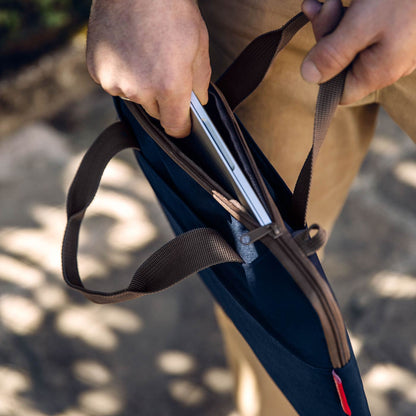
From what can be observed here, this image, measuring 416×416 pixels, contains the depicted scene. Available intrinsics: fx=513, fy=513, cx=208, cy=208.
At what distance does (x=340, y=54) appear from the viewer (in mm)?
657

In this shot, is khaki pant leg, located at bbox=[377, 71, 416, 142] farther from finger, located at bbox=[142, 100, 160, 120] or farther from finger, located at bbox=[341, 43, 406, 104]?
finger, located at bbox=[142, 100, 160, 120]

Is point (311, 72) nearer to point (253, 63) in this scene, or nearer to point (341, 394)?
point (253, 63)

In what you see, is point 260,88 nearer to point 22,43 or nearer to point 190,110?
point 190,110

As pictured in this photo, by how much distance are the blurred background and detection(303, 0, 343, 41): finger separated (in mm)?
1121

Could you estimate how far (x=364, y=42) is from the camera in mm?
650

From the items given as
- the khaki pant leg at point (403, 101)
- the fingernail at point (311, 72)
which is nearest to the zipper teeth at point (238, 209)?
the fingernail at point (311, 72)

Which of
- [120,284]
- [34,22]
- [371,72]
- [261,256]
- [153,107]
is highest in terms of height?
[34,22]

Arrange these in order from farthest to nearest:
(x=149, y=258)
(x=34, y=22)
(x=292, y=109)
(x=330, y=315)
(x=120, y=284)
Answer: (x=34, y=22)
(x=120, y=284)
(x=292, y=109)
(x=149, y=258)
(x=330, y=315)

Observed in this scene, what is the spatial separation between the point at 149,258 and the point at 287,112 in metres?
0.37

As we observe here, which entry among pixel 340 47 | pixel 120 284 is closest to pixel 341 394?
pixel 340 47

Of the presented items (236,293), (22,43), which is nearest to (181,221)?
(236,293)

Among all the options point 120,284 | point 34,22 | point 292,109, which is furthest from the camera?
point 34,22

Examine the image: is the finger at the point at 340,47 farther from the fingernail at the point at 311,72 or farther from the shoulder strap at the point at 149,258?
the shoulder strap at the point at 149,258

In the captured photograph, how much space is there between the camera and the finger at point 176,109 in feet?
2.20
